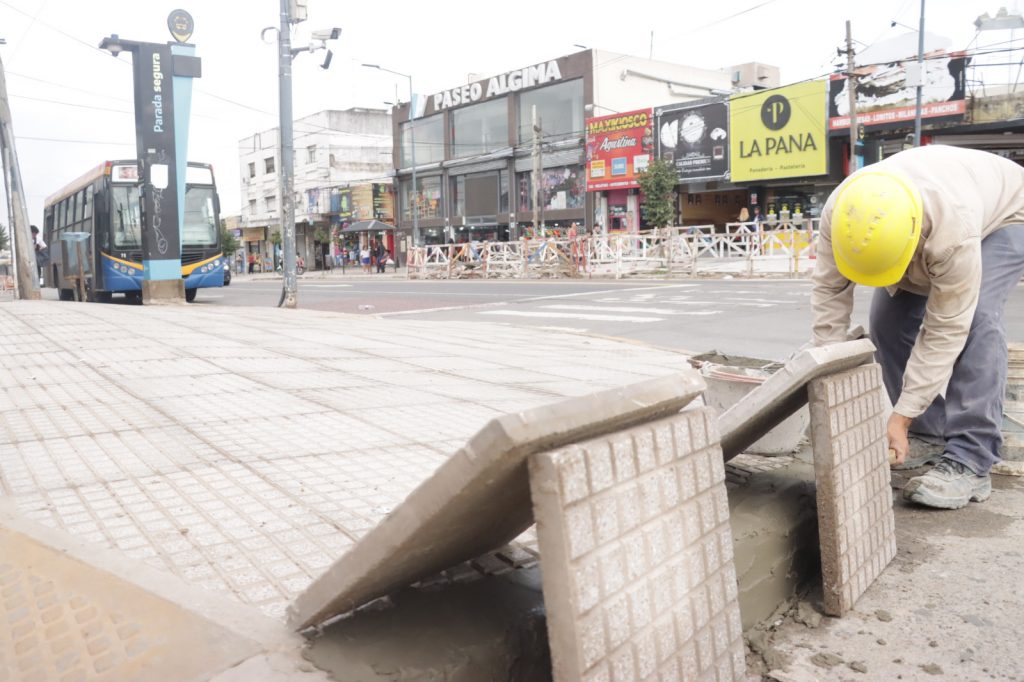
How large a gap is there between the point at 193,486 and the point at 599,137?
3493cm

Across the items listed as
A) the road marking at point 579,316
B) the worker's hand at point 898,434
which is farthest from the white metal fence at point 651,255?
the worker's hand at point 898,434

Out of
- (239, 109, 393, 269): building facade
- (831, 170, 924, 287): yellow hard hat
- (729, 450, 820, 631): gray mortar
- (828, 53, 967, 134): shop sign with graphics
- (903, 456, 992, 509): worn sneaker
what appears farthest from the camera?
(239, 109, 393, 269): building facade

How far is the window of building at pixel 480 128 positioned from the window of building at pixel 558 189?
358cm

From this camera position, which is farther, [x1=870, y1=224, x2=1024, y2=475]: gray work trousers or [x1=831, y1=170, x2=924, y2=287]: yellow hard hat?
[x1=870, y1=224, x2=1024, y2=475]: gray work trousers

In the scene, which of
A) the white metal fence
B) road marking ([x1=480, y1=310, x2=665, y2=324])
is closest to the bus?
road marking ([x1=480, y1=310, x2=665, y2=324])

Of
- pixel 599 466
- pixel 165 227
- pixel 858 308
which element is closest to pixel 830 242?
pixel 599 466

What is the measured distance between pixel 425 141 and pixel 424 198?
3.63m

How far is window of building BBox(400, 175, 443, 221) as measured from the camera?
1847 inches

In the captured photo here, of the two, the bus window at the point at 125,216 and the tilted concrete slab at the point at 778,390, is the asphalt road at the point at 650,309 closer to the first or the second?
the bus window at the point at 125,216

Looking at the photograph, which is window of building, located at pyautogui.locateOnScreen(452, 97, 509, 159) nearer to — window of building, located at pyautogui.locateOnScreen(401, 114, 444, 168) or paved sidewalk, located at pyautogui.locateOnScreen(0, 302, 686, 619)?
window of building, located at pyautogui.locateOnScreen(401, 114, 444, 168)

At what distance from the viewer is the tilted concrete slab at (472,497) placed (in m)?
1.30

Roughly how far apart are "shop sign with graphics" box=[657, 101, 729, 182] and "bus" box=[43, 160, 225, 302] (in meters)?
19.4

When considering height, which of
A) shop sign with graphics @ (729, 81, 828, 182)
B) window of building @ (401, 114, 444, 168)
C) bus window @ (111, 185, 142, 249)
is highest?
window of building @ (401, 114, 444, 168)

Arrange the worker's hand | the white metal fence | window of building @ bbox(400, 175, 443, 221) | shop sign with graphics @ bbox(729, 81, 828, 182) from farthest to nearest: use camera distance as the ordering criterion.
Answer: window of building @ bbox(400, 175, 443, 221), shop sign with graphics @ bbox(729, 81, 828, 182), the white metal fence, the worker's hand
